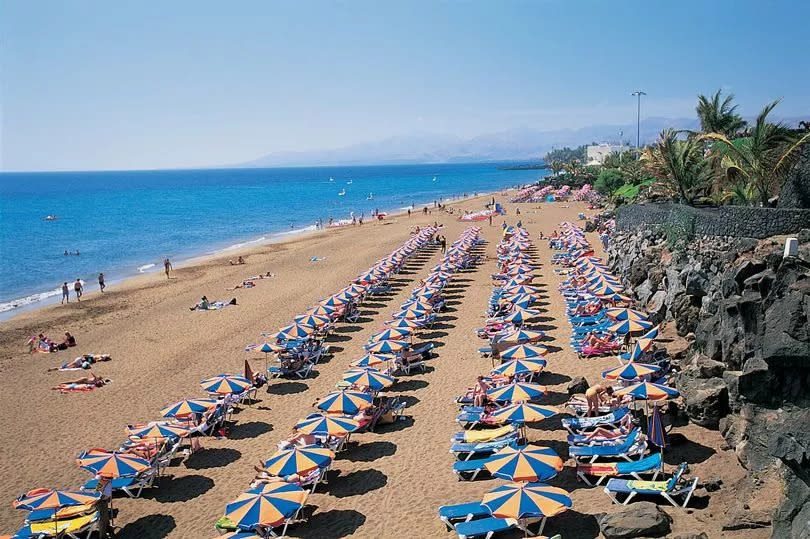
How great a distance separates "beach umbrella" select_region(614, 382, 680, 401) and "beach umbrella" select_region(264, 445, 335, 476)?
6.26 meters

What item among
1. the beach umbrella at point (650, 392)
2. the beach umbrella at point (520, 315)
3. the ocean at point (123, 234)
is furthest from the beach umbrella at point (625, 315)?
the ocean at point (123, 234)

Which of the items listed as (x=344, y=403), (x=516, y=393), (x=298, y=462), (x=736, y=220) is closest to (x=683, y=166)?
(x=736, y=220)

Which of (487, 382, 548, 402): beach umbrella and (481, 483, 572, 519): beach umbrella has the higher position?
(487, 382, 548, 402): beach umbrella

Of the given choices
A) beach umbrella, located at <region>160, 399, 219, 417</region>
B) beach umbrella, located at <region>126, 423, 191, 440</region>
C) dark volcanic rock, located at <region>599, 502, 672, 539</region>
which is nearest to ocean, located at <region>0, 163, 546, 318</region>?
beach umbrella, located at <region>160, 399, 219, 417</region>

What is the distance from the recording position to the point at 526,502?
9391mm

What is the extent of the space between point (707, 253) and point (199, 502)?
1415 cm

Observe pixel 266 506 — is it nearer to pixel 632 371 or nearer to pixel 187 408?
pixel 187 408

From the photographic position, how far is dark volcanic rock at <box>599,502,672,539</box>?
8852 millimetres

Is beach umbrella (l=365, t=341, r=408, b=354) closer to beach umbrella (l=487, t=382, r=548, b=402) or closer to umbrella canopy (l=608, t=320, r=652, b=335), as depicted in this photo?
beach umbrella (l=487, t=382, r=548, b=402)

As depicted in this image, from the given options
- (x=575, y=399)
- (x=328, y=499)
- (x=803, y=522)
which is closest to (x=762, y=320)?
(x=575, y=399)

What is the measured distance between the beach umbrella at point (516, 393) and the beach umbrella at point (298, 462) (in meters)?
4.23

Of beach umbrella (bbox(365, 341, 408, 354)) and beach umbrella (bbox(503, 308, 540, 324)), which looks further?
beach umbrella (bbox(503, 308, 540, 324))

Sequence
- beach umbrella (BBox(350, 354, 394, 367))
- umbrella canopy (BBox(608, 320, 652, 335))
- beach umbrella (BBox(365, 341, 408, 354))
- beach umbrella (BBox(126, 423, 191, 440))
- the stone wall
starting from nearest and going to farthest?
beach umbrella (BBox(126, 423, 191, 440)) → the stone wall → beach umbrella (BBox(350, 354, 394, 367)) → umbrella canopy (BBox(608, 320, 652, 335)) → beach umbrella (BBox(365, 341, 408, 354))

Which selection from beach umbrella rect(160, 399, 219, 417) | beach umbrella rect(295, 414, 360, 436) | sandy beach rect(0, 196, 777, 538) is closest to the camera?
sandy beach rect(0, 196, 777, 538)
